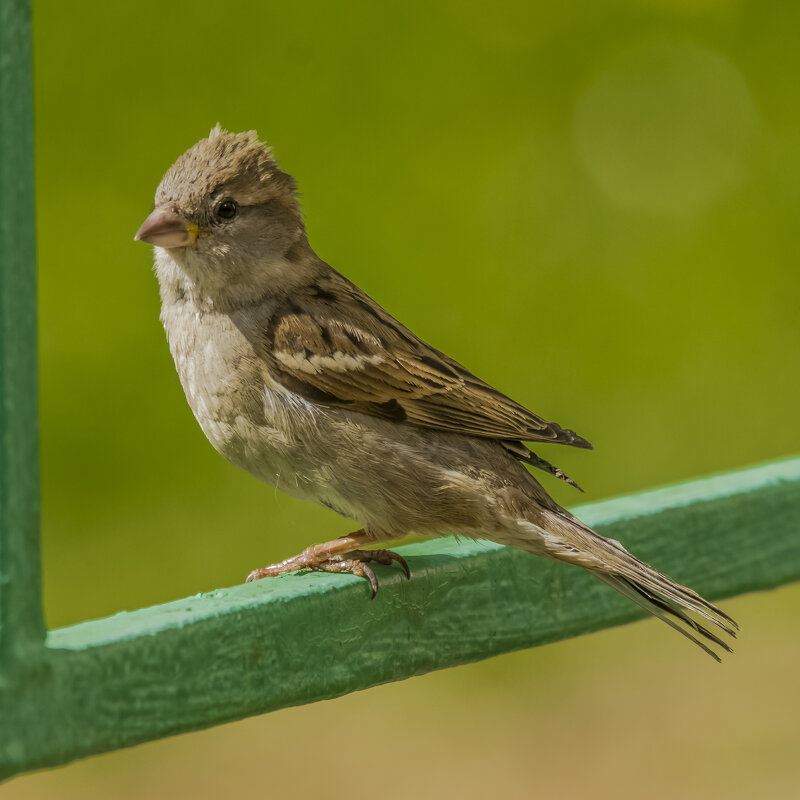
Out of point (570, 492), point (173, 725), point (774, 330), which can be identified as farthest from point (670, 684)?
point (173, 725)

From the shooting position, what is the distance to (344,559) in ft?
7.25

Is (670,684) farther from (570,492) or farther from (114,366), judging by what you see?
(114,366)

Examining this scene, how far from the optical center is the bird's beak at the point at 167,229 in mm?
2193

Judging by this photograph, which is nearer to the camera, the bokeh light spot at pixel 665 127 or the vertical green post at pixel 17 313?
the vertical green post at pixel 17 313

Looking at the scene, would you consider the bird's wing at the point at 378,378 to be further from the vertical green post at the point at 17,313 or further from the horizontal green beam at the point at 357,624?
the vertical green post at the point at 17,313

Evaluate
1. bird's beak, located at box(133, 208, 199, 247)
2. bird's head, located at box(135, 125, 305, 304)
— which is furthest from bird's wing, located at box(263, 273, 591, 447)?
bird's beak, located at box(133, 208, 199, 247)

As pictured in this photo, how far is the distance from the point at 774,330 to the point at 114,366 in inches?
89.1

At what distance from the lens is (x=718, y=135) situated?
479cm

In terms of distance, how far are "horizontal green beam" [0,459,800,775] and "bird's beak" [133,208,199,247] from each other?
1.83 feet

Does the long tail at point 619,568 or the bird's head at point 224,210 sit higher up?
the bird's head at point 224,210

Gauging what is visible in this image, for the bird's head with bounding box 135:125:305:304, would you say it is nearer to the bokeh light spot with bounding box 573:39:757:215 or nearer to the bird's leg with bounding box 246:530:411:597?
the bird's leg with bounding box 246:530:411:597

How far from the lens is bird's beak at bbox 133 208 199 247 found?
7.20ft

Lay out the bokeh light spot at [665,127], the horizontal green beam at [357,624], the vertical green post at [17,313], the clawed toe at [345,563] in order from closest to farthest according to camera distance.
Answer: the vertical green post at [17,313] < the horizontal green beam at [357,624] < the clawed toe at [345,563] < the bokeh light spot at [665,127]

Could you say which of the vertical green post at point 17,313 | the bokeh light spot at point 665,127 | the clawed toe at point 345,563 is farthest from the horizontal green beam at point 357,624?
the bokeh light spot at point 665,127
